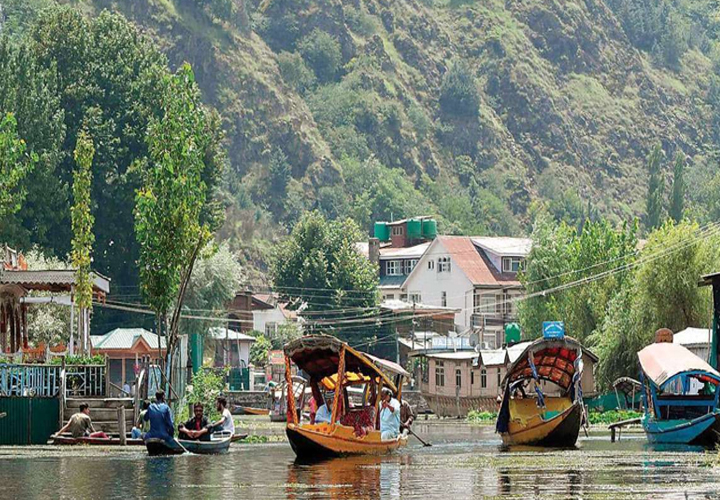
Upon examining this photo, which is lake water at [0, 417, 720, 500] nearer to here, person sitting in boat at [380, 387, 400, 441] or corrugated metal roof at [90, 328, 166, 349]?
person sitting in boat at [380, 387, 400, 441]

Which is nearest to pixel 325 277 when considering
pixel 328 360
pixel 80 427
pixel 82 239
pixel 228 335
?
pixel 228 335

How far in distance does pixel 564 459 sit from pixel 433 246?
3648 inches

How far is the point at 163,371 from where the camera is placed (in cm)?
5062

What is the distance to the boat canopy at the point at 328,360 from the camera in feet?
144

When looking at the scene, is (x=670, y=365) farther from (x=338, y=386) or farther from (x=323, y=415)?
(x=338, y=386)

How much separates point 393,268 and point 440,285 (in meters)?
9.05

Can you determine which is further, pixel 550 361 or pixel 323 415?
pixel 550 361

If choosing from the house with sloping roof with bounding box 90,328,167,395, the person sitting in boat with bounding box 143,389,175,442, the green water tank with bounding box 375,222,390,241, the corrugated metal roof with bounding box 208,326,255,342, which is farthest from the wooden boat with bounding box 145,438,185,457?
the green water tank with bounding box 375,222,390,241

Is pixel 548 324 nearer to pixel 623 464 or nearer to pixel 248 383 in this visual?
pixel 623 464

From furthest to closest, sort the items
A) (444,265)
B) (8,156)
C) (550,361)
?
(444,265)
(550,361)
(8,156)

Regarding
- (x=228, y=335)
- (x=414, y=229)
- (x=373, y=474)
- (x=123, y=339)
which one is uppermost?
(x=414, y=229)

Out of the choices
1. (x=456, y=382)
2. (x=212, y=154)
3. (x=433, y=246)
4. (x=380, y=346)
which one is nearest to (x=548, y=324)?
(x=456, y=382)

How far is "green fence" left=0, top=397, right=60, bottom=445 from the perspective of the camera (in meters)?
48.2

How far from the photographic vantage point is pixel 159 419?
43.1 m
